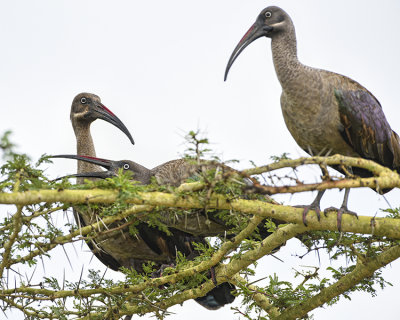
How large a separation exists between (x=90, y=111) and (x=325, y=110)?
4.14 metres

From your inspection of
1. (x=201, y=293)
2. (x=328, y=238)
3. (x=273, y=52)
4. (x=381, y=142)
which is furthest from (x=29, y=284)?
(x=381, y=142)

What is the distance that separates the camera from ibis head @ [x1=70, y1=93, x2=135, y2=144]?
8.98 meters

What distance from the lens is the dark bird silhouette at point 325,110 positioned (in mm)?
5980

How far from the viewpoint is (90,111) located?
9.04 meters

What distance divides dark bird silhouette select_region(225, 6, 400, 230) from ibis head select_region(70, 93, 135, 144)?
323cm

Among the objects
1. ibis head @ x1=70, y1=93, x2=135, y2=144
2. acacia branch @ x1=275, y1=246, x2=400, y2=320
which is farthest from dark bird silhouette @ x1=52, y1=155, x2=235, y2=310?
acacia branch @ x1=275, y1=246, x2=400, y2=320

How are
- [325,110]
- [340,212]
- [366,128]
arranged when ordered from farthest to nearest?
[366,128] < [325,110] < [340,212]

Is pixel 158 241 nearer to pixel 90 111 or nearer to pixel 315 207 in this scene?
pixel 90 111

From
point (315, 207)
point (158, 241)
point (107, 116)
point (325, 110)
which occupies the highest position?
point (107, 116)

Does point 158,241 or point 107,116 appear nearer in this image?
point 158,241

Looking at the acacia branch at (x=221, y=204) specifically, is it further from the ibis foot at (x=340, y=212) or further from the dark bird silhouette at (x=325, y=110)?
the dark bird silhouette at (x=325, y=110)

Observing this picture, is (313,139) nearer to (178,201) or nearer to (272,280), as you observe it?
(272,280)

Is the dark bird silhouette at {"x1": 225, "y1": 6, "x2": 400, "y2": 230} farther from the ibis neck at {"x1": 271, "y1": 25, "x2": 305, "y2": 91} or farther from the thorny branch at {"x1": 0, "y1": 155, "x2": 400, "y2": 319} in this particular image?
the thorny branch at {"x1": 0, "y1": 155, "x2": 400, "y2": 319}

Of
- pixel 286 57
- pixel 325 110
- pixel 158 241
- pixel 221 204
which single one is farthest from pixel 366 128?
pixel 158 241
